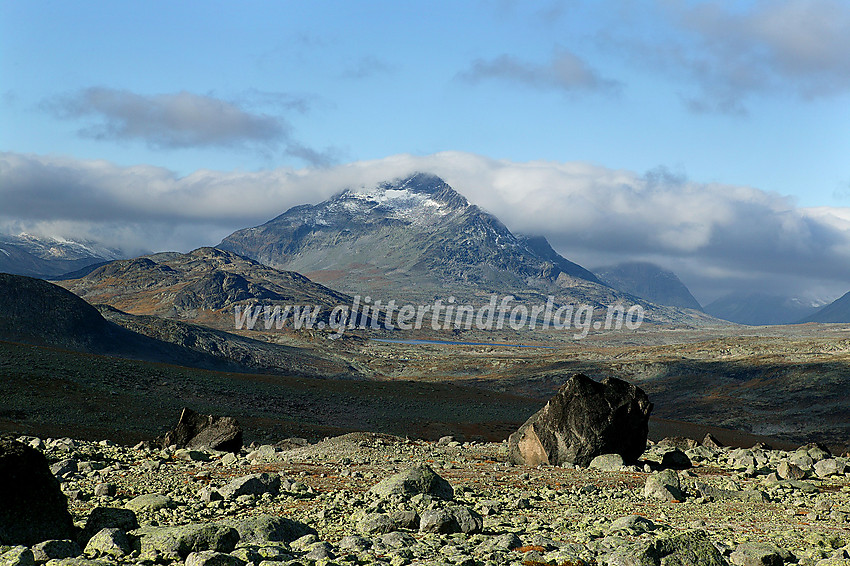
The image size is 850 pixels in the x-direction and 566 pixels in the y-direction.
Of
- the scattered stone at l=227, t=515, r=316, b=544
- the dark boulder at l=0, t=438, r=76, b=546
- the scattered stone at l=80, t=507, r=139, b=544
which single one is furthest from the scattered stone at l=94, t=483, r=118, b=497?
the scattered stone at l=227, t=515, r=316, b=544

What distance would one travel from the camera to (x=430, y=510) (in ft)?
39.7

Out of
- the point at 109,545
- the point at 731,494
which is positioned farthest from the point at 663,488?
the point at 109,545

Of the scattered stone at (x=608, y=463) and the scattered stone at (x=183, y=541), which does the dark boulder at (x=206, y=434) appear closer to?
the scattered stone at (x=608, y=463)

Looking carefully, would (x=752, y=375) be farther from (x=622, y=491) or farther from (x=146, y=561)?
(x=146, y=561)

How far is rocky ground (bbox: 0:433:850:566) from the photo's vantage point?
9.42 metres

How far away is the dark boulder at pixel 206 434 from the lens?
89.3 ft

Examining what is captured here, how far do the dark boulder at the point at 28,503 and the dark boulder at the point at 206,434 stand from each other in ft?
53.2

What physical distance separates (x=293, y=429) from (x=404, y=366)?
100775 millimetres

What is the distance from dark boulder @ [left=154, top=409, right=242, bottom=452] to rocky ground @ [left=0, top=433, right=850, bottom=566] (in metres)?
3.25

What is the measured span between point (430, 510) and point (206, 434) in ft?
59.4

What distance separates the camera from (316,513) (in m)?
13.5

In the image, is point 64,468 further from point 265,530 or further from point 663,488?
point 663,488

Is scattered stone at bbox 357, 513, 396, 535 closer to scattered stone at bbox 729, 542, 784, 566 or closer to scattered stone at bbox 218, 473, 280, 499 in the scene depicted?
scattered stone at bbox 218, 473, 280, 499

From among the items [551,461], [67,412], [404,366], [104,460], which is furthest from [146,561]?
[404,366]
